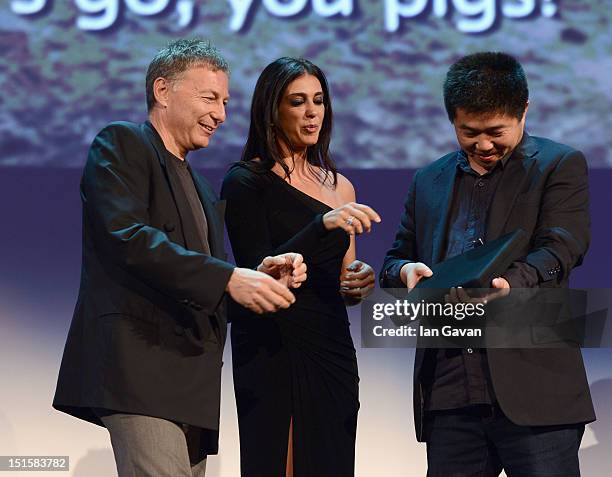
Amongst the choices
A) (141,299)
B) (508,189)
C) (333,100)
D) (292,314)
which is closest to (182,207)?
(141,299)

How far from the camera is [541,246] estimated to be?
2.29m

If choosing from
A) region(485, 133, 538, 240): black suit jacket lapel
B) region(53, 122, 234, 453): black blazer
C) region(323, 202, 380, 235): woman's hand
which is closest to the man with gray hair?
region(53, 122, 234, 453): black blazer

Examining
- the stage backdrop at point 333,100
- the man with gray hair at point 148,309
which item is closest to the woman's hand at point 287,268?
the man with gray hair at point 148,309

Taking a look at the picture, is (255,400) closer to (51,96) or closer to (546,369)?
(546,369)

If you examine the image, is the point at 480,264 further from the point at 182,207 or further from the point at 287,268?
the point at 182,207

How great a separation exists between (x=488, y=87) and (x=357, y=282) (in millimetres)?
743

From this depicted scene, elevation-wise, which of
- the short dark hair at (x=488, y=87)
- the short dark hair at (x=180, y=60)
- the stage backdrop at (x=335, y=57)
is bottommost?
the short dark hair at (x=488, y=87)

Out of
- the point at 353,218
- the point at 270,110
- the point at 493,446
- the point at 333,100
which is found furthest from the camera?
the point at 333,100

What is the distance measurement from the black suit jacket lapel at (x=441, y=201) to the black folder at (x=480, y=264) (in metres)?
0.15

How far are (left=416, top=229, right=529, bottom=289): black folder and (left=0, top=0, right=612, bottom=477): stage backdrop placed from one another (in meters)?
1.73

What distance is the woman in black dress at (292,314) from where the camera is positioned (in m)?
2.75

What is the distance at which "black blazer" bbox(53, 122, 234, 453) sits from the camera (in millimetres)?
2199

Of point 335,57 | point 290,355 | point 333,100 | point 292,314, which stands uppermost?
point 335,57

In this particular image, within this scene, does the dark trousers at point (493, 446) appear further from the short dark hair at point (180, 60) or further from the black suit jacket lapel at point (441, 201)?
the short dark hair at point (180, 60)
